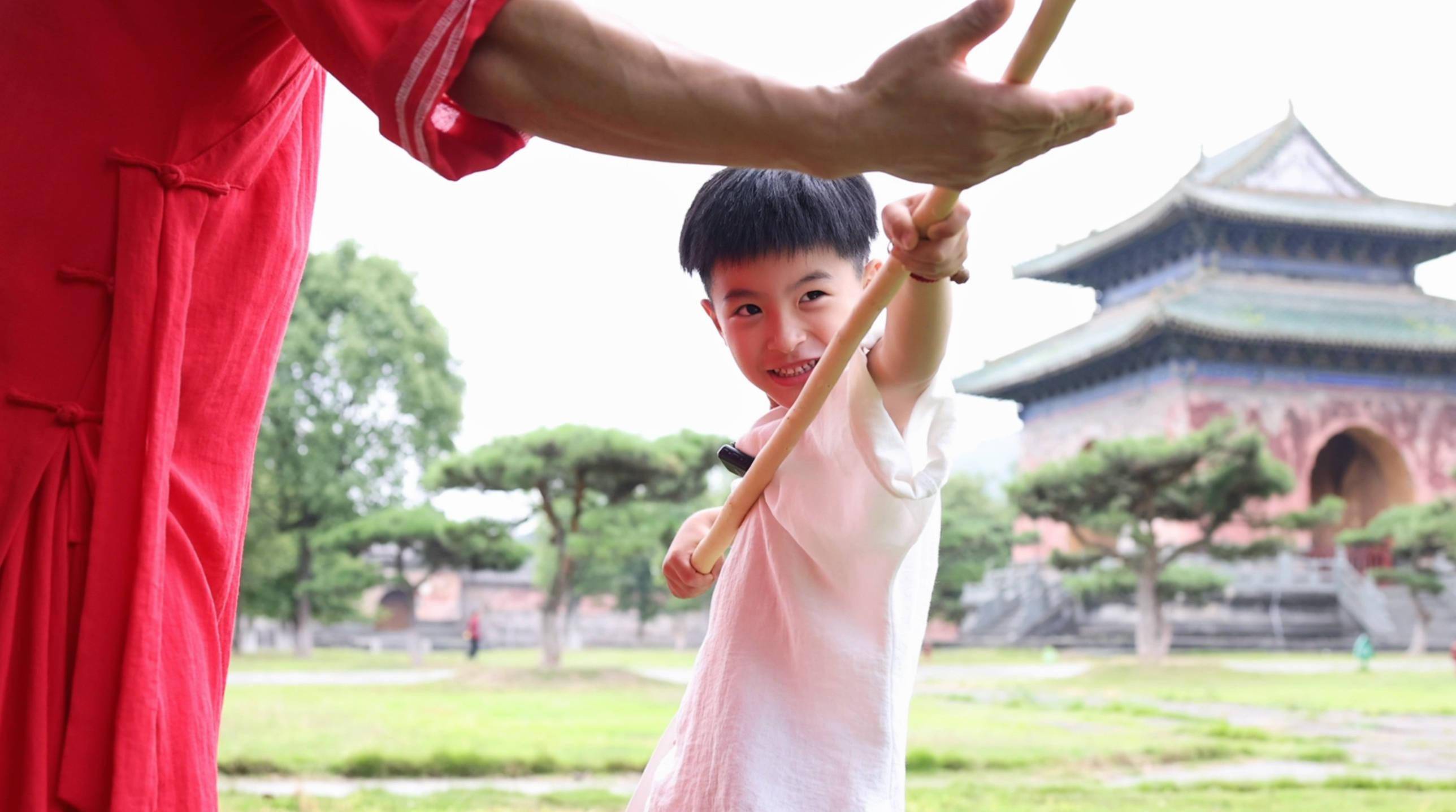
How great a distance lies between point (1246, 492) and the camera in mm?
9266

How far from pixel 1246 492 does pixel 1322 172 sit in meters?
7.02

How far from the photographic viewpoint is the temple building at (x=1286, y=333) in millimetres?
12625

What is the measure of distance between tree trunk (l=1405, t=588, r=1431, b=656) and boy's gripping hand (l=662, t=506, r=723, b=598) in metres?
11.6

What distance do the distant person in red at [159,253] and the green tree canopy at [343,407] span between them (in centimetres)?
1359

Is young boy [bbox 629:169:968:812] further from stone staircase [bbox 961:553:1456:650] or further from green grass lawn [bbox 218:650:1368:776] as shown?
stone staircase [bbox 961:553:1456:650]

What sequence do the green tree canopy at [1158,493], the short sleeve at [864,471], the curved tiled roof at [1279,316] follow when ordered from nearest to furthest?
the short sleeve at [864,471], the green tree canopy at [1158,493], the curved tiled roof at [1279,316]

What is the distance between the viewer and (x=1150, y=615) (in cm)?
973

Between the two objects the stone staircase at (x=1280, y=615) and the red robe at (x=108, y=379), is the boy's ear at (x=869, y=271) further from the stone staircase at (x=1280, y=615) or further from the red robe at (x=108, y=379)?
the stone staircase at (x=1280, y=615)

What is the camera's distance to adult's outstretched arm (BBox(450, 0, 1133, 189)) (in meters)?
0.51

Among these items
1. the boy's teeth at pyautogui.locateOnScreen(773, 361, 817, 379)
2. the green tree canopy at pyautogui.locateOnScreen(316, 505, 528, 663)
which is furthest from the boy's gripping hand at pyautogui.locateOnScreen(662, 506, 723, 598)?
the green tree canopy at pyautogui.locateOnScreen(316, 505, 528, 663)

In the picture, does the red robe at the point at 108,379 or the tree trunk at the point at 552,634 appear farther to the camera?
the tree trunk at the point at 552,634

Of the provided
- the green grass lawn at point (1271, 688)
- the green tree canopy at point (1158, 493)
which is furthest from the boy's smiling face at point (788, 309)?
the green tree canopy at point (1158, 493)

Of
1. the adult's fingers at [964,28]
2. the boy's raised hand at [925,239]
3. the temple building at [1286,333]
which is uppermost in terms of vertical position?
the temple building at [1286,333]

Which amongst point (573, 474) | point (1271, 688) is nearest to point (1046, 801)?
point (1271, 688)
